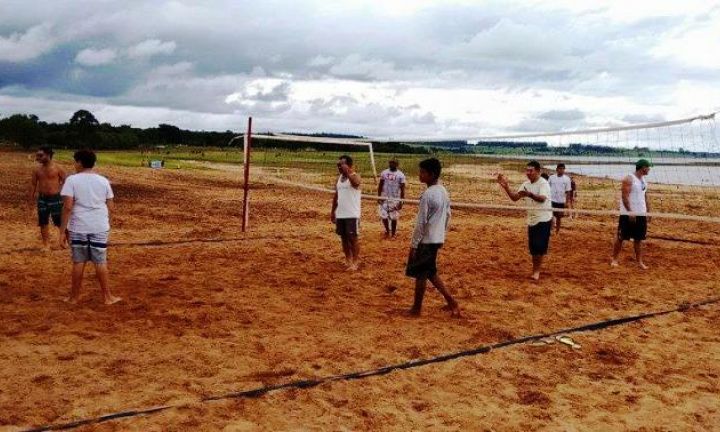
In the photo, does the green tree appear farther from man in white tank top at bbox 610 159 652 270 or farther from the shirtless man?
man in white tank top at bbox 610 159 652 270

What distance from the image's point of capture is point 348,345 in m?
5.38

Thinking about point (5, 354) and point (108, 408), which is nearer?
point (108, 408)

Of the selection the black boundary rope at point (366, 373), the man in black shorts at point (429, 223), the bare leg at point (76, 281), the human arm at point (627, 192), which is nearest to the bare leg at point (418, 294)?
the man in black shorts at point (429, 223)

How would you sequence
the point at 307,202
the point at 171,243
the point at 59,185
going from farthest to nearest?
the point at 307,202, the point at 171,243, the point at 59,185

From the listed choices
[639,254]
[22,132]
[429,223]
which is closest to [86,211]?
[429,223]

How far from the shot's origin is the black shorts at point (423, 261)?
238 inches

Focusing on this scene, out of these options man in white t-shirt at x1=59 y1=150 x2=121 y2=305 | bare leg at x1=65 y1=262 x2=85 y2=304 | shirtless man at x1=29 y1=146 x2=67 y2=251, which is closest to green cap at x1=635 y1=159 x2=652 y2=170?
man in white t-shirt at x1=59 y1=150 x2=121 y2=305

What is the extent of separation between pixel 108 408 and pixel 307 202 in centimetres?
1661

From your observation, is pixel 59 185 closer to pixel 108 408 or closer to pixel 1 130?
pixel 108 408

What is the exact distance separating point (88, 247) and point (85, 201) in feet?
1.48

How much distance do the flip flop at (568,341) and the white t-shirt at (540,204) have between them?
2328 millimetres

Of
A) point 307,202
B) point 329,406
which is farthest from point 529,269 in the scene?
point 307,202

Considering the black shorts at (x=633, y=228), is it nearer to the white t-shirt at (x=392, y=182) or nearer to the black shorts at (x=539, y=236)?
the black shorts at (x=539, y=236)

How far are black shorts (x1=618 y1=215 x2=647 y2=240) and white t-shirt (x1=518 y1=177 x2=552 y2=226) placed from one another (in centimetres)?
168
